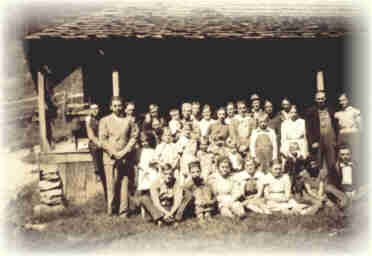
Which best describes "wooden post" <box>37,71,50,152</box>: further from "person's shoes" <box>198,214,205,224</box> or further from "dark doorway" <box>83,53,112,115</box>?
"person's shoes" <box>198,214,205,224</box>

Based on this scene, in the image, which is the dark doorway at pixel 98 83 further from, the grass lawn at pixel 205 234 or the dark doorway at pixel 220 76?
the grass lawn at pixel 205 234

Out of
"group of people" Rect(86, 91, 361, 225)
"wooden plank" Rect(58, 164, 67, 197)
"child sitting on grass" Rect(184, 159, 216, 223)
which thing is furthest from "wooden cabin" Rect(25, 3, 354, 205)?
"child sitting on grass" Rect(184, 159, 216, 223)

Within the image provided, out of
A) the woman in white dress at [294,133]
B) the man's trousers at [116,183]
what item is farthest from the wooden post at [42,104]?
the woman in white dress at [294,133]

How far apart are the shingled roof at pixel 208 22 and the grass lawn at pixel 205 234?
13.2ft

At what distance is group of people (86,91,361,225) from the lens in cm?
689

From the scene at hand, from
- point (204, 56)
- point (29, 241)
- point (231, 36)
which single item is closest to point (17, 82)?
point (204, 56)

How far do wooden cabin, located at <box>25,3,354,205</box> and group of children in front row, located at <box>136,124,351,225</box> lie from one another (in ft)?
7.64

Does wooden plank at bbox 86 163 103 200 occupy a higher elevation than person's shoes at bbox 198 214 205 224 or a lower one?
higher

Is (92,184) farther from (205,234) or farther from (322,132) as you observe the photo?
(322,132)

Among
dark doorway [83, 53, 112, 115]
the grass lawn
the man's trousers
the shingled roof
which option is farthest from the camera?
dark doorway [83, 53, 112, 115]

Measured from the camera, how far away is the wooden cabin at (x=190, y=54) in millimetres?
9289

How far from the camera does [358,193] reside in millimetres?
7266

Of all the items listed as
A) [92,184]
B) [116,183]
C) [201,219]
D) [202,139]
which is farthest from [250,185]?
[92,184]

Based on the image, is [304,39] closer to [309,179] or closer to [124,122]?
[309,179]
